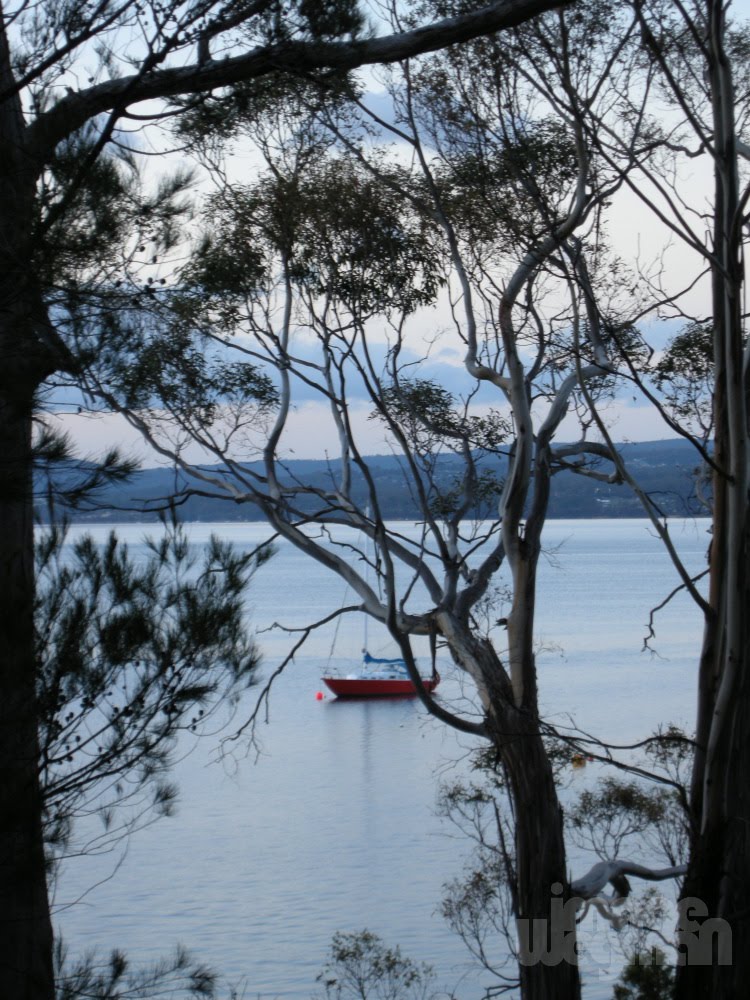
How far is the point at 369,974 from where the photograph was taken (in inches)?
537

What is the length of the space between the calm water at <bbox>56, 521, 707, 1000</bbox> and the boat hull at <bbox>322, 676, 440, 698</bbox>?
0.29m

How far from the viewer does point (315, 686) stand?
31328 mm

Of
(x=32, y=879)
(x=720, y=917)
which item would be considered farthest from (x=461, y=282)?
(x=32, y=879)

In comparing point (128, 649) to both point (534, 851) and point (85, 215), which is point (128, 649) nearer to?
point (85, 215)

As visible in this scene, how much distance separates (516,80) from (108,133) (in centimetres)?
438

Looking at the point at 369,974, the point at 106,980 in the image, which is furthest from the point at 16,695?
the point at 369,974

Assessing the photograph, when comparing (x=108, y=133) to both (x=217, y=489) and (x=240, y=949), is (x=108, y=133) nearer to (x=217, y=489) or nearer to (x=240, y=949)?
(x=217, y=489)

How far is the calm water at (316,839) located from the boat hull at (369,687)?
0.96ft

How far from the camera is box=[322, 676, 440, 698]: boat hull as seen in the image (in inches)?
1134

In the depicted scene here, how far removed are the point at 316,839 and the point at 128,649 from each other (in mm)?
16641

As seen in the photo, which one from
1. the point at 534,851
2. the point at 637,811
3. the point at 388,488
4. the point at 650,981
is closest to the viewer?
the point at 534,851

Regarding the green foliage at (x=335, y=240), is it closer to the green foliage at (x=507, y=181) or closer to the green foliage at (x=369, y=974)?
the green foliage at (x=507, y=181)

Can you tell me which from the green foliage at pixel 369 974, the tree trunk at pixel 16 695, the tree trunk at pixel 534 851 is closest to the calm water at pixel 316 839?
the green foliage at pixel 369 974

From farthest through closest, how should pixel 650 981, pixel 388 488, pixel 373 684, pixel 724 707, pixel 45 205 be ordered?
pixel 373 684, pixel 388 488, pixel 650 981, pixel 724 707, pixel 45 205
